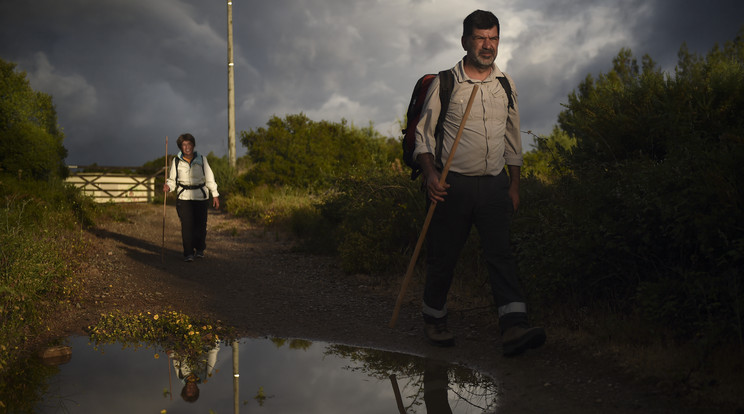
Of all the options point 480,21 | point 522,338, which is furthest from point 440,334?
point 480,21

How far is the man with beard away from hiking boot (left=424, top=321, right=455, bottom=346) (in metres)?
0.53

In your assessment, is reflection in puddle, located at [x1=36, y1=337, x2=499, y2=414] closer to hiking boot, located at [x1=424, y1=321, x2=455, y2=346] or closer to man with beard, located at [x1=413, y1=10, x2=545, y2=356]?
hiking boot, located at [x1=424, y1=321, x2=455, y2=346]

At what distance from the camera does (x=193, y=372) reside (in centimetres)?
418

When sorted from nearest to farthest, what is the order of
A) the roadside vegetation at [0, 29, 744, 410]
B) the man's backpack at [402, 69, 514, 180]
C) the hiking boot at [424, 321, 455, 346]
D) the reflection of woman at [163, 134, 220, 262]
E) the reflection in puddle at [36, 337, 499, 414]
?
the reflection in puddle at [36, 337, 499, 414]
the roadside vegetation at [0, 29, 744, 410]
the man's backpack at [402, 69, 514, 180]
the hiking boot at [424, 321, 455, 346]
the reflection of woman at [163, 134, 220, 262]

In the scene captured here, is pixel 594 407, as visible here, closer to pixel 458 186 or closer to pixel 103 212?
pixel 458 186

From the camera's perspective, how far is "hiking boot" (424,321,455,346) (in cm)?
479

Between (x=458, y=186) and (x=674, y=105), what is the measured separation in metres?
2.14

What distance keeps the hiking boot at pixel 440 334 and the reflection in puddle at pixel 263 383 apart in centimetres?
30

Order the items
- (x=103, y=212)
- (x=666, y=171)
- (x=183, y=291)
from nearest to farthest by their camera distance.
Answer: (x=666, y=171) < (x=183, y=291) < (x=103, y=212)

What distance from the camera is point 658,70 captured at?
19.2ft

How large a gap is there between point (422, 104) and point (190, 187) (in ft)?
20.4

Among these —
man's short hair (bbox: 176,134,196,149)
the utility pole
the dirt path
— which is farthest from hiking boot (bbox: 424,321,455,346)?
the utility pole

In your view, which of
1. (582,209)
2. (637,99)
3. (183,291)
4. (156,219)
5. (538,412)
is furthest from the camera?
(156,219)

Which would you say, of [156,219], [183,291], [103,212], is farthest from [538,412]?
[156,219]
